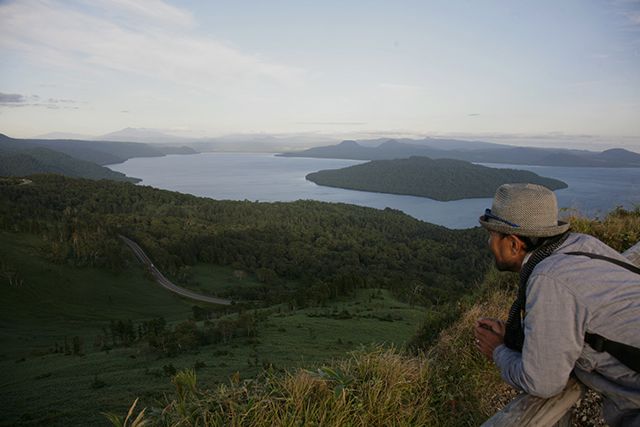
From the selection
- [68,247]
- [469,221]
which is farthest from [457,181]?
[68,247]

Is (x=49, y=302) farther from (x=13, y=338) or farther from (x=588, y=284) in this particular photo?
(x=588, y=284)

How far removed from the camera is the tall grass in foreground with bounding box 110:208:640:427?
2.30m

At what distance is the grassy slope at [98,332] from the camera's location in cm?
975

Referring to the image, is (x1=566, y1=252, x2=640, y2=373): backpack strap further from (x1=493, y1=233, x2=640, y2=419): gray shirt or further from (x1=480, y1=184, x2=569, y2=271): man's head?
(x1=480, y1=184, x2=569, y2=271): man's head

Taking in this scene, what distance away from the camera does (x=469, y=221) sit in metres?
102

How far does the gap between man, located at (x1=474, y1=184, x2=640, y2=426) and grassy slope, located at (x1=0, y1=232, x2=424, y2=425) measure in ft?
5.65

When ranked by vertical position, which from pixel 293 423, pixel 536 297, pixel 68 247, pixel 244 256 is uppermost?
pixel 536 297

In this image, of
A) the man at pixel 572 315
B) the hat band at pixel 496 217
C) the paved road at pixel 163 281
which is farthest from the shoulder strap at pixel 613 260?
the paved road at pixel 163 281

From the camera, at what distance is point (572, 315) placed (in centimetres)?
155

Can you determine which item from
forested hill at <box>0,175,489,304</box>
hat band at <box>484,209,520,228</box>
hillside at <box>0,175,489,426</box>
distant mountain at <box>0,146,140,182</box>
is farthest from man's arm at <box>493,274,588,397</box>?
distant mountain at <box>0,146,140,182</box>

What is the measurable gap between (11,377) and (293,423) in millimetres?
18885

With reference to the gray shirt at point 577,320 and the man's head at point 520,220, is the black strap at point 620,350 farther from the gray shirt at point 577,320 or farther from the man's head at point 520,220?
the man's head at point 520,220

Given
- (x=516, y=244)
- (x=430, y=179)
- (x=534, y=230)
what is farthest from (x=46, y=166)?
(x=534, y=230)

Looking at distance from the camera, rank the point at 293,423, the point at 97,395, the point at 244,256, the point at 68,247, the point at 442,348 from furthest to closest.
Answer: the point at 244,256
the point at 68,247
the point at 97,395
the point at 442,348
the point at 293,423
